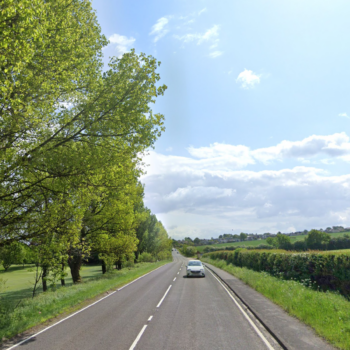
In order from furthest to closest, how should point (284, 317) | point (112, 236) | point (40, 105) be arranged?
point (112, 236)
point (284, 317)
point (40, 105)

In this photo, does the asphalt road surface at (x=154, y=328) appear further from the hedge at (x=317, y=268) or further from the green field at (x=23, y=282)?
the hedge at (x=317, y=268)

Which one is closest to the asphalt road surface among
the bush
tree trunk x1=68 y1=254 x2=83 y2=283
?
tree trunk x1=68 y1=254 x2=83 y2=283

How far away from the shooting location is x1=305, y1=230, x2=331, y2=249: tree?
89312 mm

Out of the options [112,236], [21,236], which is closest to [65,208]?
[21,236]

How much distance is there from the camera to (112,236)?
1040 inches

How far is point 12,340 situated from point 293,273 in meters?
16.4

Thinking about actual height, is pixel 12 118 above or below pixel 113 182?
above

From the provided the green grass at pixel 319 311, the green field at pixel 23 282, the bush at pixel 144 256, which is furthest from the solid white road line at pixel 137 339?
the bush at pixel 144 256

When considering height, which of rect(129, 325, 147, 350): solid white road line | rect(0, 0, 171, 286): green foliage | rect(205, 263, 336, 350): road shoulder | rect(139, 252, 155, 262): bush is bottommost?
rect(139, 252, 155, 262): bush

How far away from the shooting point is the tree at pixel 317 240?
89312 mm

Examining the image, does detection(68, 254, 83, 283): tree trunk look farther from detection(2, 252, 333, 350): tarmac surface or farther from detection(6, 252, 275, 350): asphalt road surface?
detection(2, 252, 333, 350): tarmac surface

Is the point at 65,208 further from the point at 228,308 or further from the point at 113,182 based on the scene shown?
the point at 228,308

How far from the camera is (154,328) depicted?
8828mm

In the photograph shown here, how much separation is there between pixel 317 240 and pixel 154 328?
9789 cm
